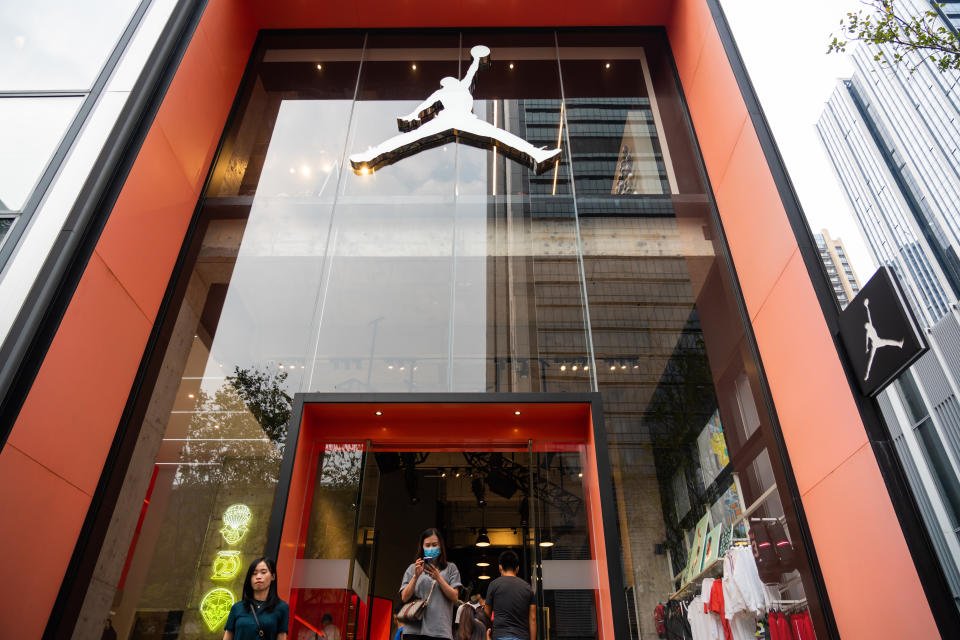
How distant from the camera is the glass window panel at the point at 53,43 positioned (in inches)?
223

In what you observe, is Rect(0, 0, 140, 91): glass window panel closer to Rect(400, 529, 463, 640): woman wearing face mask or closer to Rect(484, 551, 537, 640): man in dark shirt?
Rect(400, 529, 463, 640): woman wearing face mask

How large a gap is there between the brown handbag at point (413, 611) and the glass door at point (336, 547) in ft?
4.39

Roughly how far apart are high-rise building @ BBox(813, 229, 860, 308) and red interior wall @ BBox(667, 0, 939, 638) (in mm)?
253

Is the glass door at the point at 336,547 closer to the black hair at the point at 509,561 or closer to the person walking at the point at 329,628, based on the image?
the person walking at the point at 329,628

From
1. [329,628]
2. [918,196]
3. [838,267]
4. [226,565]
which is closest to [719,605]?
[838,267]

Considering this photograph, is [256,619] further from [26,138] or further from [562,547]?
[26,138]

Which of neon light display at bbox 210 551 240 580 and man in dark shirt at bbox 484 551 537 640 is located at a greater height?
neon light display at bbox 210 551 240 580

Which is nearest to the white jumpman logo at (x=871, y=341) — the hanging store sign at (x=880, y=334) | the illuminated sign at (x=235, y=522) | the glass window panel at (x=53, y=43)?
the hanging store sign at (x=880, y=334)

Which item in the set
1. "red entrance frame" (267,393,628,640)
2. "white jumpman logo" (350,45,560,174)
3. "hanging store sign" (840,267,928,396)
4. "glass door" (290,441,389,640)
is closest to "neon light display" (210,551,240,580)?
"red entrance frame" (267,393,628,640)

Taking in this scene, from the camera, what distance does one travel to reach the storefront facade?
4.71 m

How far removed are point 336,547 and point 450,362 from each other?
2100mm

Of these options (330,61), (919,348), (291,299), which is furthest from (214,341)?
(919,348)

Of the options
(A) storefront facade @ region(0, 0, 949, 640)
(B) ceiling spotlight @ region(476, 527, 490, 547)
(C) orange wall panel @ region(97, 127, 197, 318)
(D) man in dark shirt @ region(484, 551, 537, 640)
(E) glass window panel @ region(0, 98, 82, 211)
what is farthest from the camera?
(B) ceiling spotlight @ region(476, 527, 490, 547)

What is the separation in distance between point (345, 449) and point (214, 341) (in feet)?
6.01
